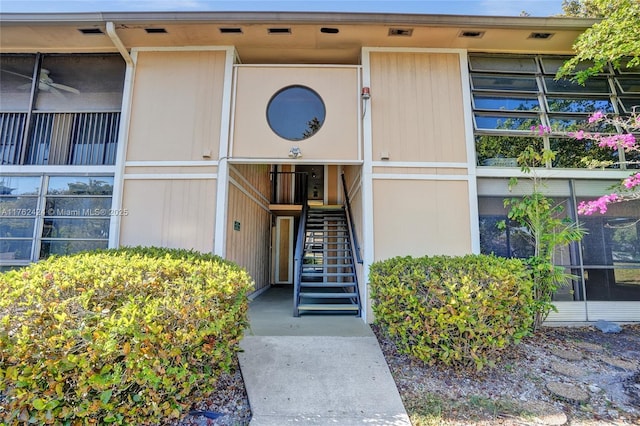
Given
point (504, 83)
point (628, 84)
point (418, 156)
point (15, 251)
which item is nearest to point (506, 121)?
point (504, 83)

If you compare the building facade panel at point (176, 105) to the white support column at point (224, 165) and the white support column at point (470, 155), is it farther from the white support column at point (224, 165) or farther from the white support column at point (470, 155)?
the white support column at point (470, 155)

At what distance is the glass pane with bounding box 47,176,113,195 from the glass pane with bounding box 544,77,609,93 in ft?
25.5

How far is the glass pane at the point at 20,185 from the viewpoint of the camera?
16.8 ft

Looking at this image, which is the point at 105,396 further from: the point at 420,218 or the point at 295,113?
the point at 295,113

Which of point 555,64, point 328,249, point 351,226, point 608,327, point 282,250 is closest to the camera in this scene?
point 608,327

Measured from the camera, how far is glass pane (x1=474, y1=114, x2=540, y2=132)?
16.9 ft

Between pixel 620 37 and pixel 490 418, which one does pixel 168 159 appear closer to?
pixel 490 418

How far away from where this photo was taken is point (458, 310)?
2.89m

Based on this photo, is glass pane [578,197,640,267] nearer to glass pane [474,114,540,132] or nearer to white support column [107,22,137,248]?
glass pane [474,114,540,132]

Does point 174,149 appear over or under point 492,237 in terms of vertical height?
over

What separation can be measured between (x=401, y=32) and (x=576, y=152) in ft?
11.8

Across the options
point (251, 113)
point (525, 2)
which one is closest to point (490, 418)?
point (251, 113)

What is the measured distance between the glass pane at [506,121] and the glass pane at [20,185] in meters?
7.59

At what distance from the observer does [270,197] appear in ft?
28.7
